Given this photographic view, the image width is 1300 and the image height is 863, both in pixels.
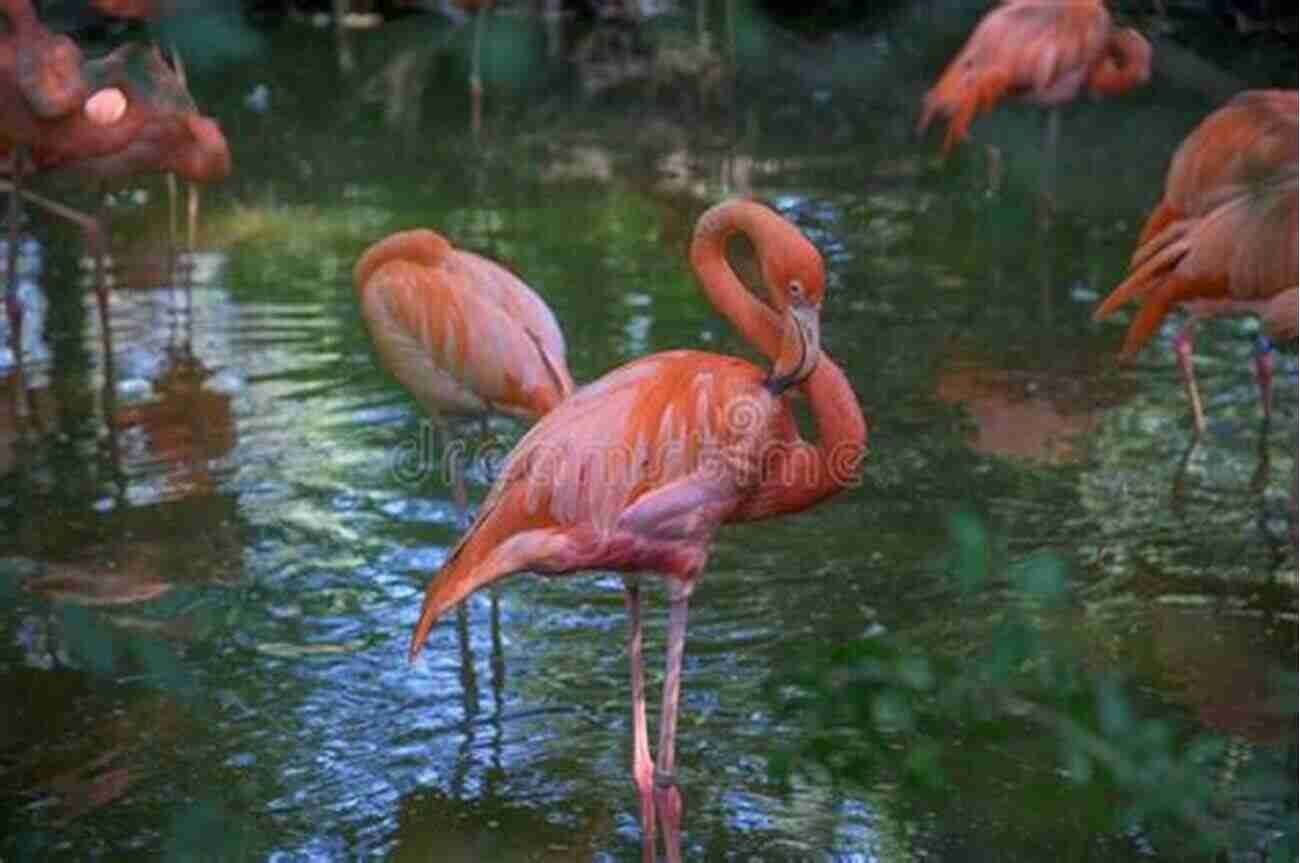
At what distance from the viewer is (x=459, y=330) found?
4.57 metres

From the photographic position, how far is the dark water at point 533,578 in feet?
12.4

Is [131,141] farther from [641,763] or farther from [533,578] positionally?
[641,763]

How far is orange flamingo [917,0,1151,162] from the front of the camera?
8.43m

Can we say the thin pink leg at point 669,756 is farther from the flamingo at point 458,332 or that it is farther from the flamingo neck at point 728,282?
the flamingo at point 458,332

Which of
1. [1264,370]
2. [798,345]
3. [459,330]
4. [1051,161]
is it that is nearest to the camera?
[798,345]

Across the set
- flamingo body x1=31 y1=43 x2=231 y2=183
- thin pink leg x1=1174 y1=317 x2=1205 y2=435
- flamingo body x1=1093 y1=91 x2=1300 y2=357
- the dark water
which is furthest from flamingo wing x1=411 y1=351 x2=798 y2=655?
flamingo body x1=31 y1=43 x2=231 y2=183

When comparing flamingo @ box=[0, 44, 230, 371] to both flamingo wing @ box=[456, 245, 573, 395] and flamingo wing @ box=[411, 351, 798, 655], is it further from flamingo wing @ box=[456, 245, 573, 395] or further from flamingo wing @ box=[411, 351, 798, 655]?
flamingo wing @ box=[411, 351, 798, 655]

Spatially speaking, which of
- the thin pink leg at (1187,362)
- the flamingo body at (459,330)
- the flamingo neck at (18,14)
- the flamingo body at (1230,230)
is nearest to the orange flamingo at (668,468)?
the flamingo body at (459,330)

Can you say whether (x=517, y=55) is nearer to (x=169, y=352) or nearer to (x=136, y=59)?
(x=136, y=59)

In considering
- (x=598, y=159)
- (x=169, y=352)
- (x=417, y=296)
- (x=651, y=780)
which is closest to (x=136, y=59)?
(x=651, y=780)

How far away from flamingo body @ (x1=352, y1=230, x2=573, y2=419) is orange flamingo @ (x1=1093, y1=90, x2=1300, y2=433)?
4.23 ft

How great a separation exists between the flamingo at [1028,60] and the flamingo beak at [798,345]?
5113 mm

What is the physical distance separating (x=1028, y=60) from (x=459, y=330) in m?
4.36

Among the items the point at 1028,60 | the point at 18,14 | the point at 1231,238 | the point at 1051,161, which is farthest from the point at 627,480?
the point at 1051,161
